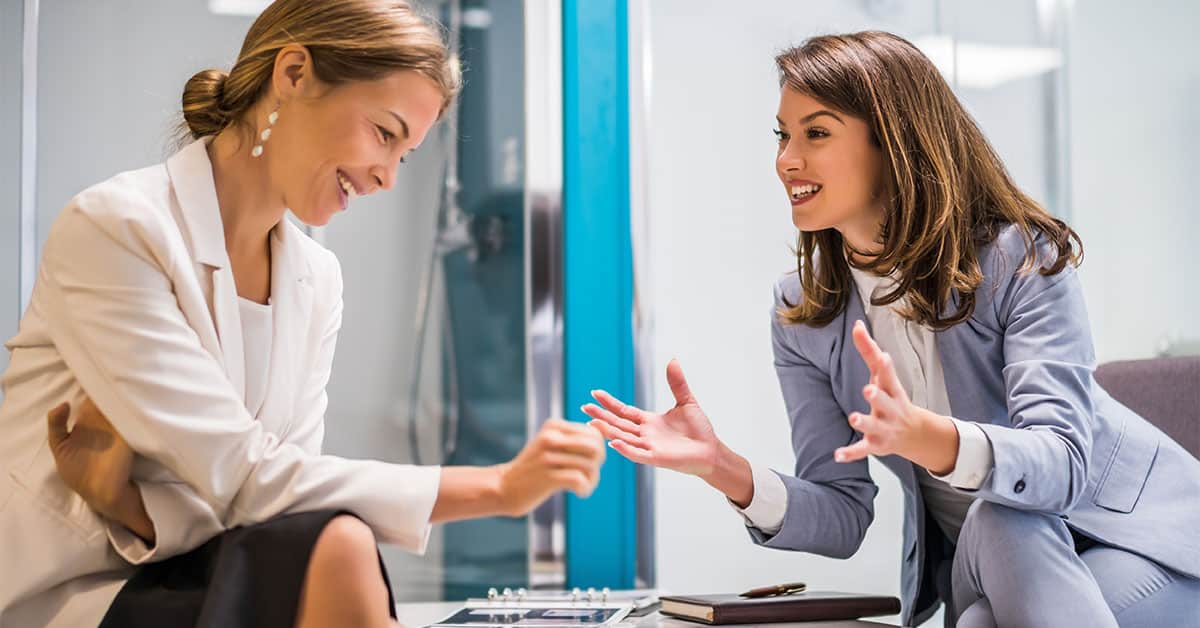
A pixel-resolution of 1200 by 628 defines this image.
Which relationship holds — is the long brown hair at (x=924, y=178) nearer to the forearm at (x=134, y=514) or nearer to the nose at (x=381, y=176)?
the nose at (x=381, y=176)

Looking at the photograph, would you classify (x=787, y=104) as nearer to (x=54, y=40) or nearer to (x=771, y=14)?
(x=771, y=14)

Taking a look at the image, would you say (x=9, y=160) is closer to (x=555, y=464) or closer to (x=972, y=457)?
(x=555, y=464)

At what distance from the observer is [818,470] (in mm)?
2143

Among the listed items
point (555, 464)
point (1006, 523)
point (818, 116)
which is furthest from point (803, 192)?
point (555, 464)

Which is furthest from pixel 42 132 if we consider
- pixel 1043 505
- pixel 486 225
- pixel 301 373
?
pixel 1043 505

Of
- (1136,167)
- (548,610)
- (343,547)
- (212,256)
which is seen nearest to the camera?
(343,547)

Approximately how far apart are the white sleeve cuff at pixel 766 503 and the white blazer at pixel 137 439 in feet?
2.59

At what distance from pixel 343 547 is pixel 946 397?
111 cm

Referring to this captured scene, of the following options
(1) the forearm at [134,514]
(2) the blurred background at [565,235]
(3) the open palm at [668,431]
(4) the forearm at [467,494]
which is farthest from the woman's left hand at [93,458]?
(2) the blurred background at [565,235]

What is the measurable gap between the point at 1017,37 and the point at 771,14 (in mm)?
632

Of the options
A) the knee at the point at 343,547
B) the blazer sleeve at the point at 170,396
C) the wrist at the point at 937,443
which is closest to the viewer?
the knee at the point at 343,547

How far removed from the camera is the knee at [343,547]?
1216 millimetres

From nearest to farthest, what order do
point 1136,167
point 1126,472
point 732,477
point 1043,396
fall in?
point 1043,396, point 1126,472, point 732,477, point 1136,167

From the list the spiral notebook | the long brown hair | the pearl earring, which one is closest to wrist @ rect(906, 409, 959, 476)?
the long brown hair
